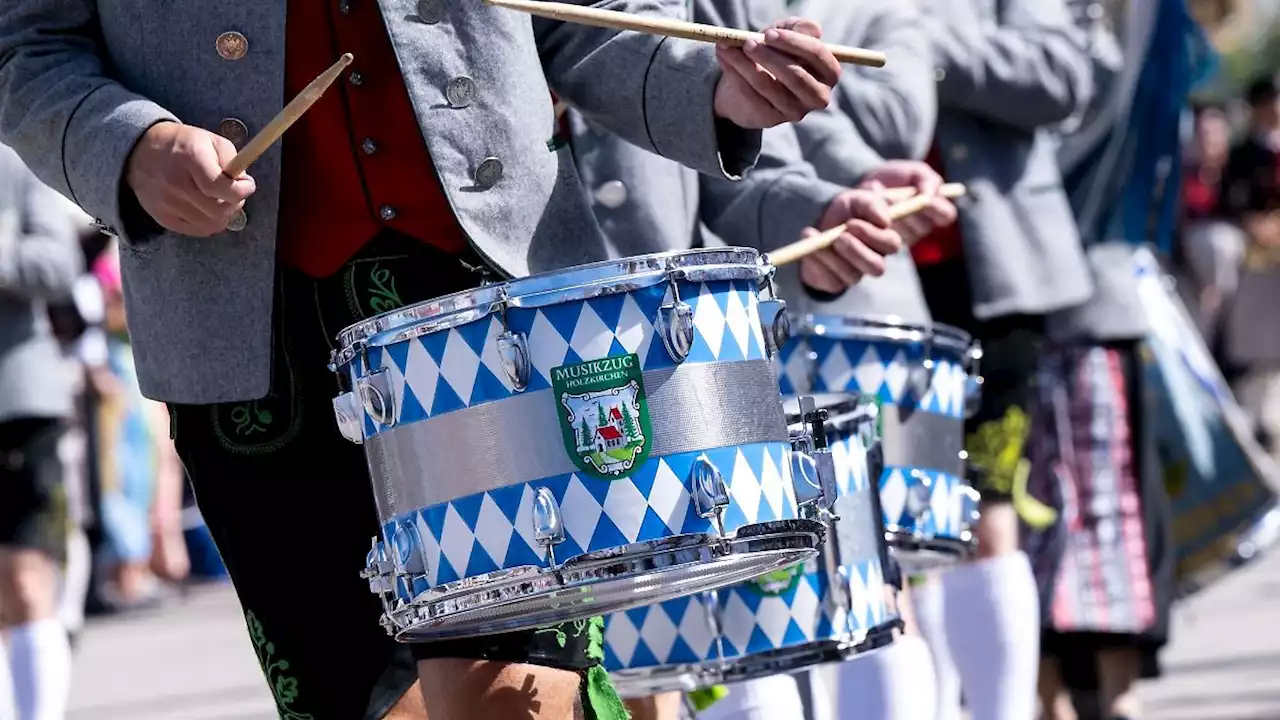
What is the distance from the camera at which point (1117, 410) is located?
6254 mm

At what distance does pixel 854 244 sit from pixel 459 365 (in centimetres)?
128

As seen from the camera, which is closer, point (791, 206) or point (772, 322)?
point (772, 322)

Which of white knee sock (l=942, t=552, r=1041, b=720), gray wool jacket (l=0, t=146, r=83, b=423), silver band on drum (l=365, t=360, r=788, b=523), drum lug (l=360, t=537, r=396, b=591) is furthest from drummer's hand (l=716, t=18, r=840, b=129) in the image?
gray wool jacket (l=0, t=146, r=83, b=423)

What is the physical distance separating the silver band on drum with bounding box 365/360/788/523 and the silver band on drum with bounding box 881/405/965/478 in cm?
146

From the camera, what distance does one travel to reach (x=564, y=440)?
8.76 ft

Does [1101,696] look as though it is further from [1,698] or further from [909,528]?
[1,698]

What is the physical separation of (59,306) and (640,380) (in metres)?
5.49

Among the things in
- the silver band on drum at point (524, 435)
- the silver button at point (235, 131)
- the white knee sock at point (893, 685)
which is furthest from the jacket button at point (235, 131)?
the white knee sock at point (893, 685)

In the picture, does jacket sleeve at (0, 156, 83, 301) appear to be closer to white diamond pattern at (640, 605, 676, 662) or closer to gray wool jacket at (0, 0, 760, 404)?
white diamond pattern at (640, 605, 676, 662)

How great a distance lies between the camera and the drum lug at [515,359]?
268 centimetres

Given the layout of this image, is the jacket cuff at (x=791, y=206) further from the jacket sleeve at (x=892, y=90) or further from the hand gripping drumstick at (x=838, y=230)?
the jacket sleeve at (x=892, y=90)

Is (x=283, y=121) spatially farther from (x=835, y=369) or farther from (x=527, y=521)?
(x=835, y=369)

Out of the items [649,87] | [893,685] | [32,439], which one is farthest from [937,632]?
[649,87]

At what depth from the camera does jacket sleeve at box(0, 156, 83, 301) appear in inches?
250
